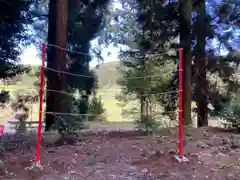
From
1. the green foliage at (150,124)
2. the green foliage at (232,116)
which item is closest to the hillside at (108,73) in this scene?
the green foliage at (150,124)

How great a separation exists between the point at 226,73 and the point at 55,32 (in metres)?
3.86

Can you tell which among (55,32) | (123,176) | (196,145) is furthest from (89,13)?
(123,176)

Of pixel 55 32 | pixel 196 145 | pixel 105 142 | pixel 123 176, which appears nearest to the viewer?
pixel 123 176

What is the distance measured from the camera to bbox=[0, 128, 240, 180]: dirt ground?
3.14 m

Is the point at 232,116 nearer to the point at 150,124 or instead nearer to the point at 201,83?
the point at 201,83

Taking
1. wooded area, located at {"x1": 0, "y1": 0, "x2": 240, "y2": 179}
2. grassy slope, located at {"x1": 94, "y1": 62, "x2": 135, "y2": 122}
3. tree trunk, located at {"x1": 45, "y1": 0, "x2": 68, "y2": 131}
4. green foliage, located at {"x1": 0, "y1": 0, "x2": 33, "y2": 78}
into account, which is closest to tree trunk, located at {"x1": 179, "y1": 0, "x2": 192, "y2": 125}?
wooded area, located at {"x1": 0, "y1": 0, "x2": 240, "y2": 179}

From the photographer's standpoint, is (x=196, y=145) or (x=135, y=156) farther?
(x=196, y=145)

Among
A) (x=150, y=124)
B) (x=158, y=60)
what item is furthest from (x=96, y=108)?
(x=150, y=124)

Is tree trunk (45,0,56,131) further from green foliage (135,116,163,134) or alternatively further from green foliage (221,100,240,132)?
green foliage (221,100,240,132)

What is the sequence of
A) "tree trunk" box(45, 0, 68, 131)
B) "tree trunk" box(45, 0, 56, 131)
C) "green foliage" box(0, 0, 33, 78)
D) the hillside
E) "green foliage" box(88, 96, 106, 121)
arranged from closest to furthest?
"tree trunk" box(45, 0, 68, 131), "tree trunk" box(45, 0, 56, 131), "green foliage" box(0, 0, 33, 78), the hillside, "green foliage" box(88, 96, 106, 121)

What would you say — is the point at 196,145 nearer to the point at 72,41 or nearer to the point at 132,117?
the point at 132,117

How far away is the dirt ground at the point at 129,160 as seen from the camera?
10.3 feet

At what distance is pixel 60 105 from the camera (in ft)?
18.4

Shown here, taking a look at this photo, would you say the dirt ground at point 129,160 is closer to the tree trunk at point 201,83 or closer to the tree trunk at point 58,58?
the tree trunk at point 58,58
